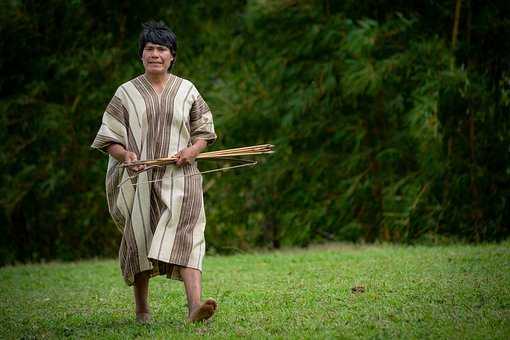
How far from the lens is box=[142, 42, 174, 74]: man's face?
15.5 feet

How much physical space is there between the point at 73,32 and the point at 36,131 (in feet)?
4.76

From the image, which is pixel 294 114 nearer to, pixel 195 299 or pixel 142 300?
pixel 142 300

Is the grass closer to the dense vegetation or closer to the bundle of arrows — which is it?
the bundle of arrows

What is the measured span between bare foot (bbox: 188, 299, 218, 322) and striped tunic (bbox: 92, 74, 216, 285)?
10.5 inches

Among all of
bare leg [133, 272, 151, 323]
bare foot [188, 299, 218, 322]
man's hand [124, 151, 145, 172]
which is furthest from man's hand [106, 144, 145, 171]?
bare foot [188, 299, 218, 322]

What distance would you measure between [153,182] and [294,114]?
6.32m

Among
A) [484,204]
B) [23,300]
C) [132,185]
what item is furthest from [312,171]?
[132,185]

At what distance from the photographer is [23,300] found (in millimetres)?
6516

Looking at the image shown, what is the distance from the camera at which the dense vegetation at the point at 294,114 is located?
9844 mm

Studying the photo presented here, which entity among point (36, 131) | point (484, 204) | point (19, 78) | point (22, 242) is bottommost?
point (22, 242)

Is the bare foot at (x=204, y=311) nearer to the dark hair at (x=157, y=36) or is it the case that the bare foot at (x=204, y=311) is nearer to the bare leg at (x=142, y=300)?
the bare leg at (x=142, y=300)

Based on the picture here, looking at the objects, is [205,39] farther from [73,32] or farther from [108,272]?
[108,272]

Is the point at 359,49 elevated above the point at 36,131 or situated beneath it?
elevated above

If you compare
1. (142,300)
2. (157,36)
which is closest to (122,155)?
(157,36)
